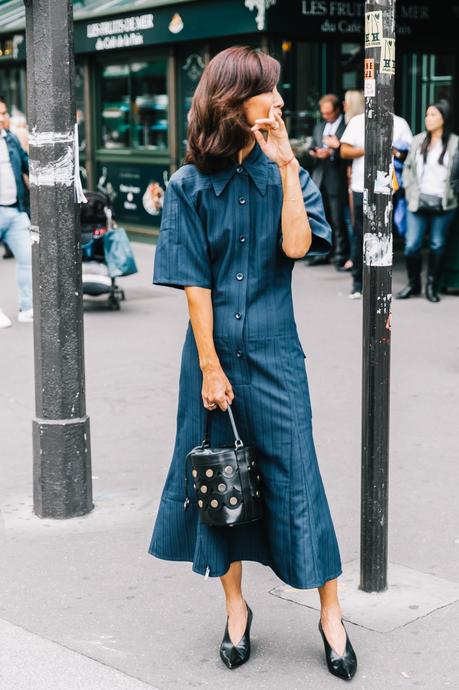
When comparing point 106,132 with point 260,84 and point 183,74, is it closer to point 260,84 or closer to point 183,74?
point 183,74

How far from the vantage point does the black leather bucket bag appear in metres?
3.53

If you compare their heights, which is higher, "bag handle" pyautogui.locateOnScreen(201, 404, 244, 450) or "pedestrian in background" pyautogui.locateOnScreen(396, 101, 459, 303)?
"pedestrian in background" pyautogui.locateOnScreen(396, 101, 459, 303)

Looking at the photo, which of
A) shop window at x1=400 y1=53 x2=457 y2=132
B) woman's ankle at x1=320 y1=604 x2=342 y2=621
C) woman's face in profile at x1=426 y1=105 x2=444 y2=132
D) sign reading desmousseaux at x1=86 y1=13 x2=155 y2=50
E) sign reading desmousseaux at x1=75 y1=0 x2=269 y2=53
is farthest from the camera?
sign reading desmousseaux at x1=86 y1=13 x2=155 y2=50

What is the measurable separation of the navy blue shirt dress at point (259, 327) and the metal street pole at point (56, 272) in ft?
4.82

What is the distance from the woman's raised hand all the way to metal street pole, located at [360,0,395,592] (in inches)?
27.3

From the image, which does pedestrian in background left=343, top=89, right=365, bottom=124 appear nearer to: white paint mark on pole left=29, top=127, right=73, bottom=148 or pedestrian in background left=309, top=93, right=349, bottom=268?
pedestrian in background left=309, top=93, right=349, bottom=268

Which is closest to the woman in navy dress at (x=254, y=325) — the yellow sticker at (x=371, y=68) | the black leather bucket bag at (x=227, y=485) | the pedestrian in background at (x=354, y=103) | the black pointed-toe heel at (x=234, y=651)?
the black leather bucket bag at (x=227, y=485)

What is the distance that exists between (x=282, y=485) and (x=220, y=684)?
653mm

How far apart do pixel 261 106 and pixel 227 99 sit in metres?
0.11

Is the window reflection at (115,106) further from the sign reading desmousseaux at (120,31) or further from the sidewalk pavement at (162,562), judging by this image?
Answer: the sidewalk pavement at (162,562)

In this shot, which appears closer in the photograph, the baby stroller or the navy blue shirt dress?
the navy blue shirt dress

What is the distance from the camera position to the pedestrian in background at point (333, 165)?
12320mm

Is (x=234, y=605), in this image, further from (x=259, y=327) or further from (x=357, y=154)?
(x=357, y=154)

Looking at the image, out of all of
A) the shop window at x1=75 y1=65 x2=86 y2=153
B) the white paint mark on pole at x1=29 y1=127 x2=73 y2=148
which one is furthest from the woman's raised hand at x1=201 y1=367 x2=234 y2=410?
the shop window at x1=75 y1=65 x2=86 y2=153
